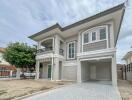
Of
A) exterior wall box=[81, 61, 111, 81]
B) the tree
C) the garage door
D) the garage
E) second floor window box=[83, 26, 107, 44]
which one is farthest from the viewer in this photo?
the tree

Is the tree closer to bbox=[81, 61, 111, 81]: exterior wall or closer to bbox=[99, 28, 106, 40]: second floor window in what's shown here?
bbox=[81, 61, 111, 81]: exterior wall

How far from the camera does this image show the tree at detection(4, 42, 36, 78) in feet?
56.7

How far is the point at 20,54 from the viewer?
57.0ft

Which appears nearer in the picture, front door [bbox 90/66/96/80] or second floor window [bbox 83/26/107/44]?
second floor window [bbox 83/26/107/44]

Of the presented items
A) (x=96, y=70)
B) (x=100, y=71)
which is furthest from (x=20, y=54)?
(x=100, y=71)

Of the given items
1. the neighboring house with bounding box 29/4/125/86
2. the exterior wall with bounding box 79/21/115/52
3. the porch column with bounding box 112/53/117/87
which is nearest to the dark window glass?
the neighboring house with bounding box 29/4/125/86

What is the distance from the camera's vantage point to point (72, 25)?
14.3 metres

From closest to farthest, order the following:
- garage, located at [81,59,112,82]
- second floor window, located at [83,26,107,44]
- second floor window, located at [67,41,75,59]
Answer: second floor window, located at [83,26,107,44] → garage, located at [81,59,112,82] → second floor window, located at [67,41,75,59]

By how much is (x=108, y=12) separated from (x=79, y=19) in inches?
131

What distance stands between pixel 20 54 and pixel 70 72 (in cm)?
767

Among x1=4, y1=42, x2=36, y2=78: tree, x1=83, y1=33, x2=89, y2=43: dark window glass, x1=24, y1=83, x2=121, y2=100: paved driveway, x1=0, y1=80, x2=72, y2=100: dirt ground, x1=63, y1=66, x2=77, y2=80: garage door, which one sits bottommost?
x1=0, y1=80, x2=72, y2=100: dirt ground

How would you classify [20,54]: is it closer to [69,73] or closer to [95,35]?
[69,73]

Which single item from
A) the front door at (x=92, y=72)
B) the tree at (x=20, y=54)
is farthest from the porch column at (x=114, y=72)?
the tree at (x=20, y=54)

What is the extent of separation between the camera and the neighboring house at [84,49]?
11.8 metres
